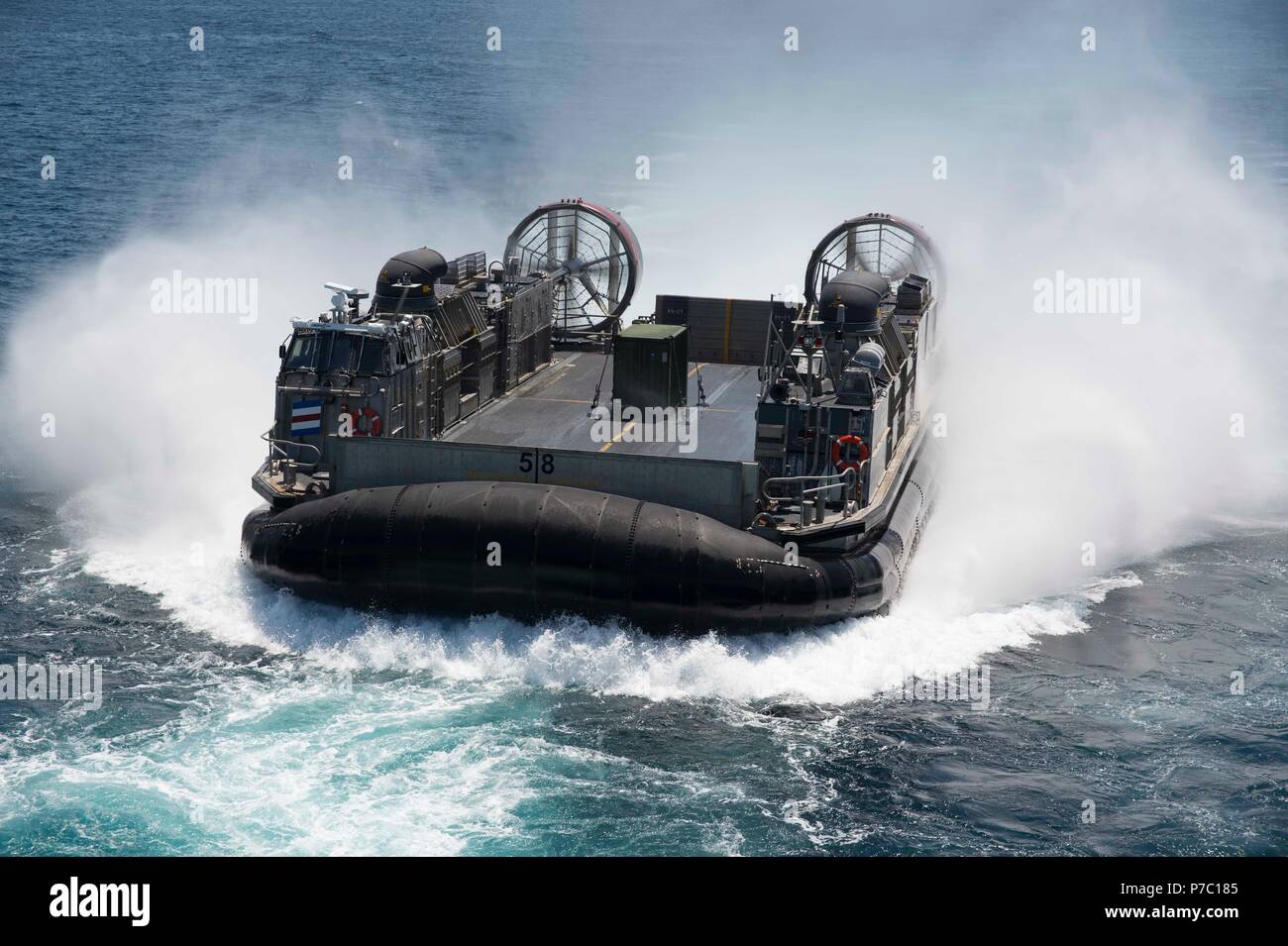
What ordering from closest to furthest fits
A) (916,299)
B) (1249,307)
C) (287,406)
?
(287,406) < (916,299) < (1249,307)

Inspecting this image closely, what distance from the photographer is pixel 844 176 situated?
122ft

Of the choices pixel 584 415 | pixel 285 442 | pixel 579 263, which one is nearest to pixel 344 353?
pixel 285 442

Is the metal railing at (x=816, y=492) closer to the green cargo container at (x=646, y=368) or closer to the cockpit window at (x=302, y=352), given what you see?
the green cargo container at (x=646, y=368)

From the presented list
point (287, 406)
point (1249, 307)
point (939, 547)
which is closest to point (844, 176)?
point (1249, 307)

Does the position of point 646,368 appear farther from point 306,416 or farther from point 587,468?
point 306,416

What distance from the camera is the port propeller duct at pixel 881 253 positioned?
72.1ft

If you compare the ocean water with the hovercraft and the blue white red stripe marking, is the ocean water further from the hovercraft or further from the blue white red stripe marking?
the blue white red stripe marking

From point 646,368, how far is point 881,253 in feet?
19.4

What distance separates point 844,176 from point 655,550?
2493 centimetres

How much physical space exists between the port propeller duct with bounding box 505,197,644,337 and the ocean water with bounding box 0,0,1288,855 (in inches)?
186

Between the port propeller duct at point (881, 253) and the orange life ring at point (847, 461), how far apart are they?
659cm

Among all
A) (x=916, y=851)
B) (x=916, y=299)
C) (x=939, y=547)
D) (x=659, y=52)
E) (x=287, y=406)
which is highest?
(x=659, y=52)

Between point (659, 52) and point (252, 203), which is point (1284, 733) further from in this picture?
point (659, 52)
